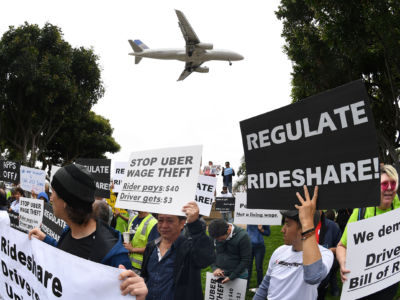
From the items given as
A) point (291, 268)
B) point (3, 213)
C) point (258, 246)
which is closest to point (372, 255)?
point (291, 268)

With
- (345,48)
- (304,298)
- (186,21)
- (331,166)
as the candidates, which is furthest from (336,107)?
(186,21)

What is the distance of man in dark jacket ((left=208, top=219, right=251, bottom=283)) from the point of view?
18.0ft

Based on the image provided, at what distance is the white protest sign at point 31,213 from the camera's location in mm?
5621

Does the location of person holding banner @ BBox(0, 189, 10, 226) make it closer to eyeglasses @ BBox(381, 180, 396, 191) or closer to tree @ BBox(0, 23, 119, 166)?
eyeglasses @ BBox(381, 180, 396, 191)

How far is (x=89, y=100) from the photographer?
3528 cm

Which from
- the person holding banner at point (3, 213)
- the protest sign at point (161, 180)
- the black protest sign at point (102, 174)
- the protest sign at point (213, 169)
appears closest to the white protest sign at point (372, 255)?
the protest sign at point (161, 180)

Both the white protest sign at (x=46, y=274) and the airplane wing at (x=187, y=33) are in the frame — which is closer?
the white protest sign at (x=46, y=274)

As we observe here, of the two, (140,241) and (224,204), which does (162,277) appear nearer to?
(140,241)

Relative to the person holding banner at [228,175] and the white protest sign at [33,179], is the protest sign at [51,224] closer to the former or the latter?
the white protest sign at [33,179]

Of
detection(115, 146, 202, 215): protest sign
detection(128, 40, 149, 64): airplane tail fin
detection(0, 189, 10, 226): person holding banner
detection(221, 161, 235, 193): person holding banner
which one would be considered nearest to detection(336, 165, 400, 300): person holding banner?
detection(115, 146, 202, 215): protest sign

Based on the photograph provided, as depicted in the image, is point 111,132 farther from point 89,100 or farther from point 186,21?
point 186,21

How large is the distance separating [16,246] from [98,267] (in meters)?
1.02

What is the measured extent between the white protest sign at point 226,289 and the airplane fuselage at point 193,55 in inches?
1398

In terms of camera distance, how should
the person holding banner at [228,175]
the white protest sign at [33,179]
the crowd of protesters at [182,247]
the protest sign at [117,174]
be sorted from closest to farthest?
1. the crowd of protesters at [182,247]
2. the protest sign at [117,174]
3. the white protest sign at [33,179]
4. the person holding banner at [228,175]
